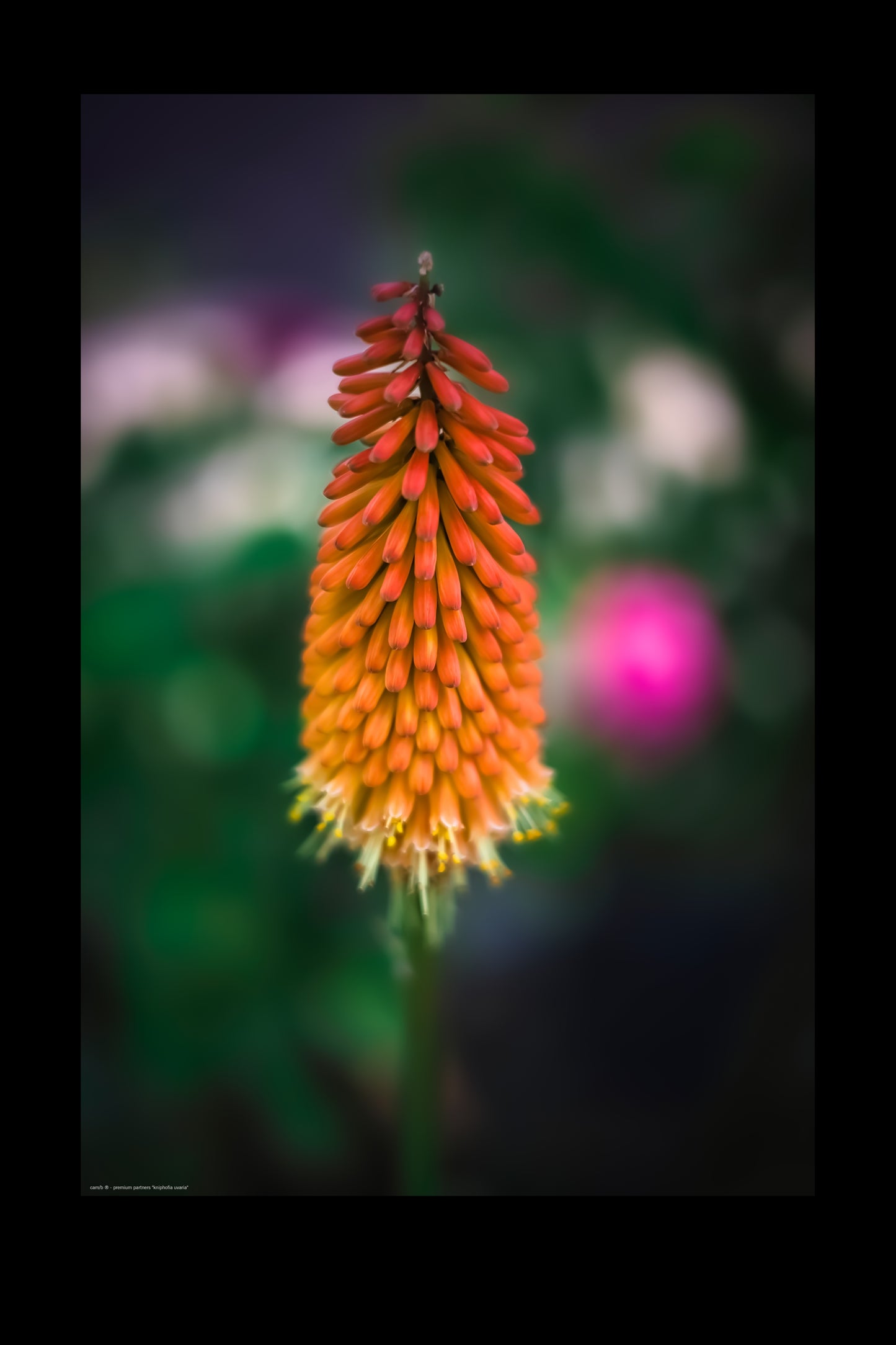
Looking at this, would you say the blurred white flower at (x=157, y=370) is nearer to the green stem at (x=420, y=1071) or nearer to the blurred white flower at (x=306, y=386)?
the blurred white flower at (x=306, y=386)

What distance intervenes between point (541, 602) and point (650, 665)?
468 millimetres

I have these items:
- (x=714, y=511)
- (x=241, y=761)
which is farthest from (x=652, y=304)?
(x=241, y=761)

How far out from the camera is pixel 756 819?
8.57 ft

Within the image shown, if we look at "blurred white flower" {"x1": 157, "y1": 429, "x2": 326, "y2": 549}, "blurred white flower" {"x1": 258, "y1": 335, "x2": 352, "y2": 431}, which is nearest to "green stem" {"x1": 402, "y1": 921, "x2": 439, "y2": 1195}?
"blurred white flower" {"x1": 157, "y1": 429, "x2": 326, "y2": 549}

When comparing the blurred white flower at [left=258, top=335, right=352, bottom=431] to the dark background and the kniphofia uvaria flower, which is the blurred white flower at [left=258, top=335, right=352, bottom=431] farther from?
the kniphofia uvaria flower

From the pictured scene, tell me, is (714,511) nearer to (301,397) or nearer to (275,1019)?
(301,397)

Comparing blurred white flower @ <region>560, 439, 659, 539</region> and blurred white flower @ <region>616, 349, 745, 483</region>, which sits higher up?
blurred white flower @ <region>616, 349, 745, 483</region>

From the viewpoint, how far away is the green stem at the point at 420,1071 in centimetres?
181

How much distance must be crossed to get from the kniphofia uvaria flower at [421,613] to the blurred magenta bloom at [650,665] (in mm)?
894

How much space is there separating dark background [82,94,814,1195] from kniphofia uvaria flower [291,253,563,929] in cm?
Answer: 78

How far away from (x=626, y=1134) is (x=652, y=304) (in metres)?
2.47

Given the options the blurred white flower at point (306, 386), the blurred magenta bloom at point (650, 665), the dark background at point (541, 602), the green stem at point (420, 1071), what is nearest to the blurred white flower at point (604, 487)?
the dark background at point (541, 602)

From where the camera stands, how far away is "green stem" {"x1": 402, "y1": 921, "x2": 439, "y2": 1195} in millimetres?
1810

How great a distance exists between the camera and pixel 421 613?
150 cm
